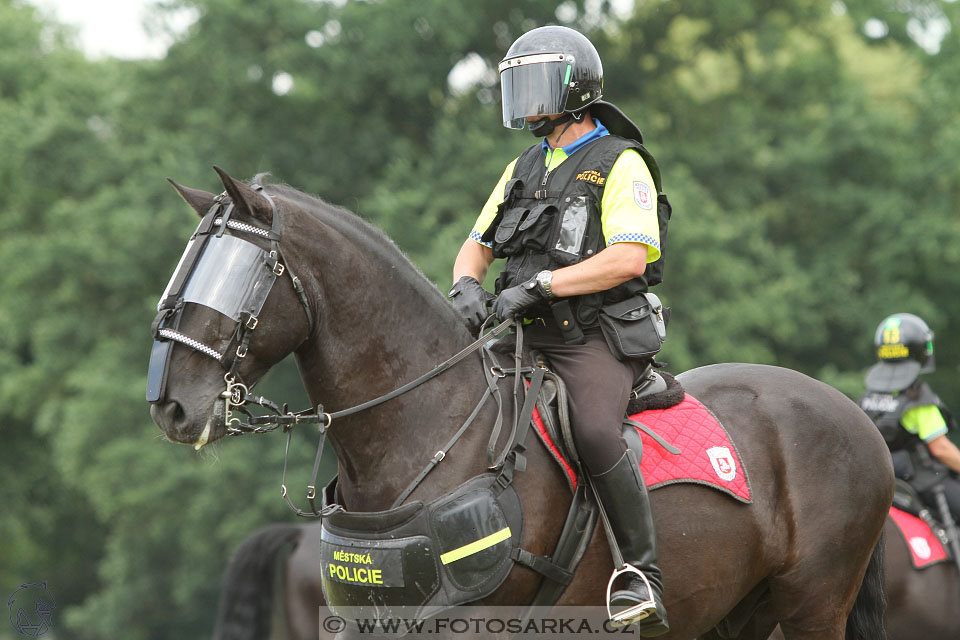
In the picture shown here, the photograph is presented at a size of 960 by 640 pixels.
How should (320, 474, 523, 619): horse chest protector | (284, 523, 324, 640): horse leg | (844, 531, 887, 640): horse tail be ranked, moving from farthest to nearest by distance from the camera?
(284, 523, 324, 640): horse leg
(844, 531, 887, 640): horse tail
(320, 474, 523, 619): horse chest protector

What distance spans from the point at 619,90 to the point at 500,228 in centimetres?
1730

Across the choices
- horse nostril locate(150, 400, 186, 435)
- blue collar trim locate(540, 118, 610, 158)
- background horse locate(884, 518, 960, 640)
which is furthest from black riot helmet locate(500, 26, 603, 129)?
background horse locate(884, 518, 960, 640)

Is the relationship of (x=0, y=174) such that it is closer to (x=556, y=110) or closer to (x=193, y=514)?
(x=193, y=514)

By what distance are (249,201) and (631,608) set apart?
2.08 metres

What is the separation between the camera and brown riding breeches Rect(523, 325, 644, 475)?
412 centimetres

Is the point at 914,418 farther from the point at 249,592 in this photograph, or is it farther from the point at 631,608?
the point at 249,592

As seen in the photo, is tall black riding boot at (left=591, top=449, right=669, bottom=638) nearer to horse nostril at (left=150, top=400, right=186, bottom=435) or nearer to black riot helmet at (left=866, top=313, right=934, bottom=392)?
horse nostril at (left=150, top=400, right=186, bottom=435)

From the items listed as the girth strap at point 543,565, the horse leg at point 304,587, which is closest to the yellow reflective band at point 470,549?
the girth strap at point 543,565

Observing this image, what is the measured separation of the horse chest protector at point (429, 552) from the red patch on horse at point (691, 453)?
2.70 feet

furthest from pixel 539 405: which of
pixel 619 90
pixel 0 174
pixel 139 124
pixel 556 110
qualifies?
pixel 0 174

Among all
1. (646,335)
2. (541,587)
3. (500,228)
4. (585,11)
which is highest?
(585,11)

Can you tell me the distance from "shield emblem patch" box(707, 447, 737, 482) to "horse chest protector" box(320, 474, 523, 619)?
1110mm

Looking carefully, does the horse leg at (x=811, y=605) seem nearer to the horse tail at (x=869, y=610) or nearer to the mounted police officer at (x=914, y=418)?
the horse tail at (x=869, y=610)

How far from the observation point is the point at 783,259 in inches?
749
